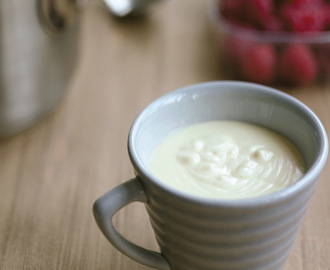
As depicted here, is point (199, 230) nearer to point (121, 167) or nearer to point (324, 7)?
point (121, 167)

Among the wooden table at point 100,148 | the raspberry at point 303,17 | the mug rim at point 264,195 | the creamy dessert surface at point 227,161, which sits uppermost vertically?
the mug rim at point 264,195

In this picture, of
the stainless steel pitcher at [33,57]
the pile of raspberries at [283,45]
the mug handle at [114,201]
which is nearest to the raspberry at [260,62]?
the pile of raspberries at [283,45]

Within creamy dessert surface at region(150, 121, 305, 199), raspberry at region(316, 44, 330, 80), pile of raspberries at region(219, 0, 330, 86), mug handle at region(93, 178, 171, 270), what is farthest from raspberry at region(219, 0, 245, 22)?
mug handle at region(93, 178, 171, 270)

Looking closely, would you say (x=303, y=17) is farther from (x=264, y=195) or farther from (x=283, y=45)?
(x=264, y=195)

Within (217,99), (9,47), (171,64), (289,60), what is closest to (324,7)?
(289,60)

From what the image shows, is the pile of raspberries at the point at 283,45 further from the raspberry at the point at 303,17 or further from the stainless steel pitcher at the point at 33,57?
the stainless steel pitcher at the point at 33,57

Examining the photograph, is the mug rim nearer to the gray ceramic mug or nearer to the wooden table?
the gray ceramic mug

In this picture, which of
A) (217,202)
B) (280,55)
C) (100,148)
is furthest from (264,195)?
(280,55)
